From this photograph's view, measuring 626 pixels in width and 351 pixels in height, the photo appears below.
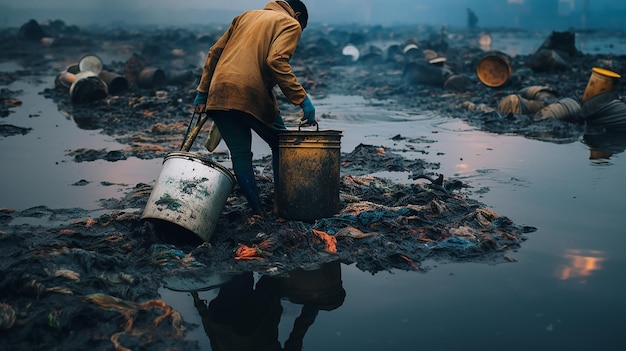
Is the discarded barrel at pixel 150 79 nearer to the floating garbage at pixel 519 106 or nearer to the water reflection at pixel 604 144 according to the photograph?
the floating garbage at pixel 519 106

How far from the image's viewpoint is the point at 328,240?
4500 mm

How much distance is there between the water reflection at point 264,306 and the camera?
10.3 feet

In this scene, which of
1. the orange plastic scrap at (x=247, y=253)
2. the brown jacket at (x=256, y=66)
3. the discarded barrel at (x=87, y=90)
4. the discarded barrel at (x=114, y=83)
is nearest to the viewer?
the orange plastic scrap at (x=247, y=253)

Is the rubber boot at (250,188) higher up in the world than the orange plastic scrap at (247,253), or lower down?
higher up

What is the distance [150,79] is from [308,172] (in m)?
11.7

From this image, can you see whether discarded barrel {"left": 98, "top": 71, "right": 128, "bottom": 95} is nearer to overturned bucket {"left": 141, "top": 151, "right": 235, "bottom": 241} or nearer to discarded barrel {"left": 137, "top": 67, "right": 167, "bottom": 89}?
discarded barrel {"left": 137, "top": 67, "right": 167, "bottom": 89}

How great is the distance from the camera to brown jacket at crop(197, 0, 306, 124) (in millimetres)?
4523

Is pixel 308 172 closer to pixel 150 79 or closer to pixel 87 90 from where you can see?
pixel 87 90

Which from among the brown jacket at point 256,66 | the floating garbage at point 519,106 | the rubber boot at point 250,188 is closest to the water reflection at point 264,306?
the rubber boot at point 250,188

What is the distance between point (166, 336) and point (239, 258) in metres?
1.16

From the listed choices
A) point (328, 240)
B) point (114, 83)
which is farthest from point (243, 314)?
point (114, 83)

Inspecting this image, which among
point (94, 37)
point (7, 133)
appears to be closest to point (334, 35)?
point (94, 37)

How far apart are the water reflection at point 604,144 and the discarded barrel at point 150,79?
10908 mm

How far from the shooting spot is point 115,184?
651 centimetres
